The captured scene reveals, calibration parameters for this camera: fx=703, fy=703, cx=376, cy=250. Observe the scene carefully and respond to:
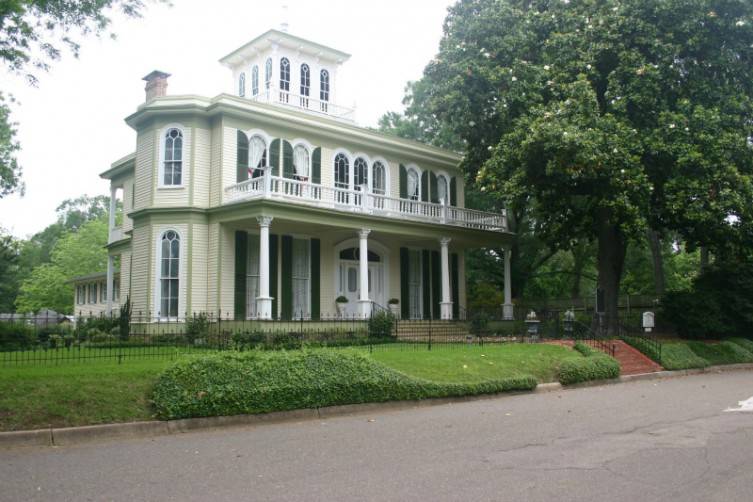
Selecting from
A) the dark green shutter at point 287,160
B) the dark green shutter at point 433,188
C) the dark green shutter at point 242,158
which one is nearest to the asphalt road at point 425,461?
the dark green shutter at point 242,158

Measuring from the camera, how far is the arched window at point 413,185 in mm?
28734

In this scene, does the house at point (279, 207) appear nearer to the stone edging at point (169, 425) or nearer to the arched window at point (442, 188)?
the arched window at point (442, 188)

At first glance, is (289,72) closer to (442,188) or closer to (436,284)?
(442,188)

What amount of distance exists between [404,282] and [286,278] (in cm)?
569

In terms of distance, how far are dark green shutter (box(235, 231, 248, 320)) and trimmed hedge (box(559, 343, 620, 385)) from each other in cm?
1104

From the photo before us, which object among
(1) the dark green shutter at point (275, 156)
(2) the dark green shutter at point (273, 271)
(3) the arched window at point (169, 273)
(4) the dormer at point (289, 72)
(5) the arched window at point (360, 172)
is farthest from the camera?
(4) the dormer at point (289, 72)

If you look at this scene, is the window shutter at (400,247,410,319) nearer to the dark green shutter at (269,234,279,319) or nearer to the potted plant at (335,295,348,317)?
the potted plant at (335,295,348,317)

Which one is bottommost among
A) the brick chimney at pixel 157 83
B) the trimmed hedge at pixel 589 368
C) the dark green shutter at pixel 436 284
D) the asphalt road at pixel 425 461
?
the asphalt road at pixel 425 461

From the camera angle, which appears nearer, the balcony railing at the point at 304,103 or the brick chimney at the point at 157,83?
the brick chimney at the point at 157,83

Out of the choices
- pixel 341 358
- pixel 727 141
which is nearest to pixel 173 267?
pixel 341 358

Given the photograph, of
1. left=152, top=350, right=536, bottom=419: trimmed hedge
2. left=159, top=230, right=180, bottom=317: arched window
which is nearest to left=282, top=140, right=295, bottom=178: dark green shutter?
left=159, top=230, right=180, bottom=317: arched window

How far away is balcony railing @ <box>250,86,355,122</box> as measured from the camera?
27.3 metres

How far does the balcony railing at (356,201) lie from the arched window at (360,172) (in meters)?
0.28

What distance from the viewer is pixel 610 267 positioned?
24.5 metres
